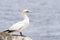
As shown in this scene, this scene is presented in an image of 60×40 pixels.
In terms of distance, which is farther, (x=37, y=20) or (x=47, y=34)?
(x=37, y=20)

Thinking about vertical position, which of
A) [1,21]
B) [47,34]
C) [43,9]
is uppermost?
[43,9]

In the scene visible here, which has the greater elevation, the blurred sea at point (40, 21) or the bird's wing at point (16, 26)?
the blurred sea at point (40, 21)

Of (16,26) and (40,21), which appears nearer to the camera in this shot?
(16,26)

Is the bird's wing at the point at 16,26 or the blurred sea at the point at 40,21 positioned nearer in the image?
the bird's wing at the point at 16,26

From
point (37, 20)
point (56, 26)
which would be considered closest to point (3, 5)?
point (37, 20)

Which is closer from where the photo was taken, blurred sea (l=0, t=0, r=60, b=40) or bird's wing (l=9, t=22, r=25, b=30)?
bird's wing (l=9, t=22, r=25, b=30)

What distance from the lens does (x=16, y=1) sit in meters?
28.0

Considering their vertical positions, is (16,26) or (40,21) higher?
(40,21)

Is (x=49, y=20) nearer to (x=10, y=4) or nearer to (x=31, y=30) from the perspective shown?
(x=31, y=30)

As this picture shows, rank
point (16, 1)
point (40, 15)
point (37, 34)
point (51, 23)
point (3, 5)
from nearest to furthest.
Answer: point (37, 34), point (51, 23), point (40, 15), point (3, 5), point (16, 1)

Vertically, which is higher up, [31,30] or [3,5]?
[3,5]

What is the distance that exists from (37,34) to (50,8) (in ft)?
30.2

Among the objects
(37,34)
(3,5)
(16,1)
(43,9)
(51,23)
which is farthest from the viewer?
(16,1)

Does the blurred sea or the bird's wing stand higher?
the blurred sea
